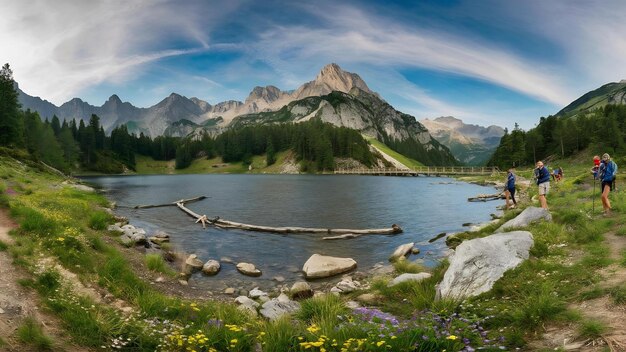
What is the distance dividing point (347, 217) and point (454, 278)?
30.2m

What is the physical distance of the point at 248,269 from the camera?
67.4 feet

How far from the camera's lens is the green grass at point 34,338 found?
7215 mm

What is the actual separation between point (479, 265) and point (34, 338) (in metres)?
12.3

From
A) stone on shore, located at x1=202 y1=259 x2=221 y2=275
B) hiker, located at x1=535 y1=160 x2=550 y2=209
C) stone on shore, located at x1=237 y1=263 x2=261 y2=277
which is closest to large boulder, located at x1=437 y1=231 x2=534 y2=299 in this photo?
stone on shore, located at x1=237 y1=263 x2=261 y2=277

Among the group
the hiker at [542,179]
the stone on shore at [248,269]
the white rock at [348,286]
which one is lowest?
the stone on shore at [248,269]

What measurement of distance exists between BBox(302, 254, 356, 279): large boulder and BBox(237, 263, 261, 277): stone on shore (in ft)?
9.49

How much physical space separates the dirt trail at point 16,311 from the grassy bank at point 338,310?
0.22 meters

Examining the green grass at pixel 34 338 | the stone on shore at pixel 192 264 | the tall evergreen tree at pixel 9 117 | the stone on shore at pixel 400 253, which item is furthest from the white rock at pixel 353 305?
the tall evergreen tree at pixel 9 117

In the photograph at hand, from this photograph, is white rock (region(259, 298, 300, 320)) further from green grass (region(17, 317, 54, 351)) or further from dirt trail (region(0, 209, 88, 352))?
green grass (region(17, 317, 54, 351))

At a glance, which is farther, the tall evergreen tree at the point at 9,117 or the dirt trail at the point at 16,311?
the tall evergreen tree at the point at 9,117

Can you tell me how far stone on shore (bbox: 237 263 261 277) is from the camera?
2030 centimetres

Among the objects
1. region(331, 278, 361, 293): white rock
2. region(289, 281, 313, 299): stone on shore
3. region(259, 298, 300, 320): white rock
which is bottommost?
region(289, 281, 313, 299): stone on shore

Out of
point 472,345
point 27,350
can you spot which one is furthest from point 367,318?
point 27,350

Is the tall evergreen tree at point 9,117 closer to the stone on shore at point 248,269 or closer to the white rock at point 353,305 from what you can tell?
the stone on shore at point 248,269
